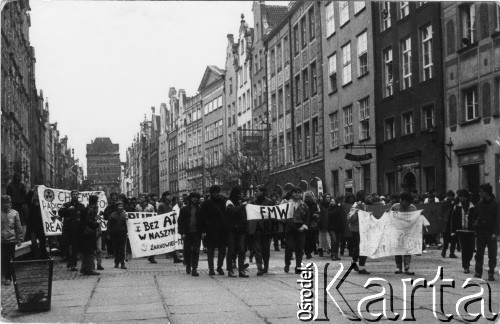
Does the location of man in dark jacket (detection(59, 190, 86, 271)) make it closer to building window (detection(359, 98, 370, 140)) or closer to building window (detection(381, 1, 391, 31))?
building window (detection(359, 98, 370, 140))

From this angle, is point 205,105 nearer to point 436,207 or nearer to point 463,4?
point 463,4

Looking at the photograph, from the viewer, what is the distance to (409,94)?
1331 cm

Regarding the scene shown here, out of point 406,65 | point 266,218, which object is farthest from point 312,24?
point 406,65

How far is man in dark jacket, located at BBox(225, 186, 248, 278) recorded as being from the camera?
→ 13.2 m

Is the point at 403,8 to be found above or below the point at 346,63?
above

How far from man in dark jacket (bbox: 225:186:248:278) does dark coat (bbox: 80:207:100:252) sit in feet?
8.88

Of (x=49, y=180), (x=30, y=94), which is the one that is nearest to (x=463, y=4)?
(x=30, y=94)

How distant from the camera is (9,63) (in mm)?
→ 7898

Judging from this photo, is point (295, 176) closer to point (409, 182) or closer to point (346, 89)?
point (346, 89)

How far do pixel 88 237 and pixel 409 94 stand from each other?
6345 mm

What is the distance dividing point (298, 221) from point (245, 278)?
1349 millimetres

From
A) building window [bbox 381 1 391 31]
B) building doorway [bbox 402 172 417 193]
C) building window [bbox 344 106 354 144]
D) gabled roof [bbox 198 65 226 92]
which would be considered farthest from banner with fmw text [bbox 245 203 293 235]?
building doorway [bbox 402 172 417 193]

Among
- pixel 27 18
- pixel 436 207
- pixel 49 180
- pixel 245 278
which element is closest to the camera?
pixel 27 18

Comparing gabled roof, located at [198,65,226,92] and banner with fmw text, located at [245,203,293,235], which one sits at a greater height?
gabled roof, located at [198,65,226,92]
